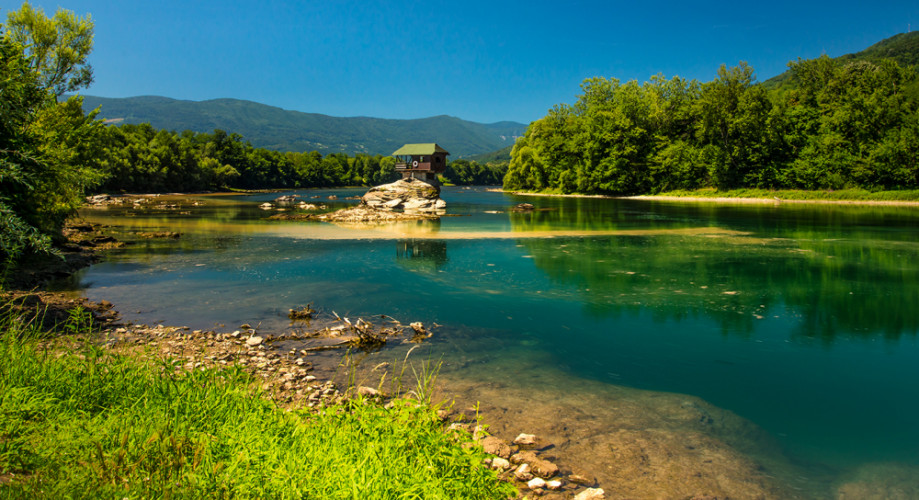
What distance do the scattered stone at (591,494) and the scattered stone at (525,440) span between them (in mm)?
1252

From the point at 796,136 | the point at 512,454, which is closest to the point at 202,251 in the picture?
the point at 512,454

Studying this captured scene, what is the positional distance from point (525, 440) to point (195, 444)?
162 inches

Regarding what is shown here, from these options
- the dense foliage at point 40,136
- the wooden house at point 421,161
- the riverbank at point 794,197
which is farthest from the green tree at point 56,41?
the riverbank at point 794,197

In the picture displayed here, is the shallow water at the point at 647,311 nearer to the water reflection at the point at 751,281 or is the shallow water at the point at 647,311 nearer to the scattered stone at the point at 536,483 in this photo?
the water reflection at the point at 751,281

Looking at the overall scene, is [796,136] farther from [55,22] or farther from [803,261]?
[55,22]

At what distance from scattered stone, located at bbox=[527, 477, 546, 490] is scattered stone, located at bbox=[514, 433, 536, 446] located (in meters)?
1.01

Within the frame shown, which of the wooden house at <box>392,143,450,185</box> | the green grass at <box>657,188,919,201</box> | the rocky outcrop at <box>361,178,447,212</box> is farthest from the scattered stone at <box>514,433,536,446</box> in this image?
the wooden house at <box>392,143,450,185</box>

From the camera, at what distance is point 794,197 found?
65625mm

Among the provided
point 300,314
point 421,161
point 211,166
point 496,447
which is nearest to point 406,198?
point 421,161

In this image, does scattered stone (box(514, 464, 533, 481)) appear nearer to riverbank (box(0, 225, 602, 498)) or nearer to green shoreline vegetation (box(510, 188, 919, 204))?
riverbank (box(0, 225, 602, 498))

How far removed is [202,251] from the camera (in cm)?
2575

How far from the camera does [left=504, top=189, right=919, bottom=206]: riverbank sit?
56347mm

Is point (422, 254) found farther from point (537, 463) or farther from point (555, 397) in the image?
point (537, 463)

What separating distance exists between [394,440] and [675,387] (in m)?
5.91
